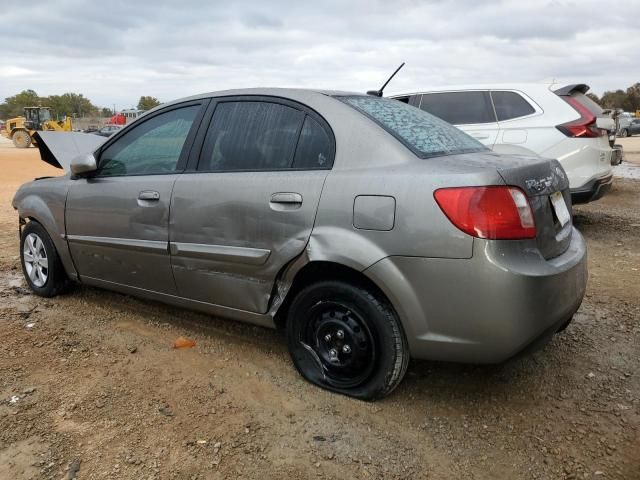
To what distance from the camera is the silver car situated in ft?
7.94

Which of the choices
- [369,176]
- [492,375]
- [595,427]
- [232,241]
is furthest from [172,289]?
[595,427]

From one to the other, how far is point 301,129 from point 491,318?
1.42 metres

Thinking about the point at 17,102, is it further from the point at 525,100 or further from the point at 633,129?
the point at 525,100

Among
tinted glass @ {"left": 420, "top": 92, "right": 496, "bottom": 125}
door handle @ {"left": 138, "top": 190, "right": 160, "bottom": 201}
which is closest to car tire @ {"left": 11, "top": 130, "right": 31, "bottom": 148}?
tinted glass @ {"left": 420, "top": 92, "right": 496, "bottom": 125}

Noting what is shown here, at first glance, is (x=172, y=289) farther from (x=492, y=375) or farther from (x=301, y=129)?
(x=492, y=375)

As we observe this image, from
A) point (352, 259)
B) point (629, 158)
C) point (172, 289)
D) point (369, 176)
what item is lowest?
point (629, 158)

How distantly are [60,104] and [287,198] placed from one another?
99258 millimetres

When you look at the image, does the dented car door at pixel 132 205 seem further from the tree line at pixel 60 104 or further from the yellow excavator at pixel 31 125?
the tree line at pixel 60 104

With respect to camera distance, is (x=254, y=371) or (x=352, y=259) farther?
(x=254, y=371)

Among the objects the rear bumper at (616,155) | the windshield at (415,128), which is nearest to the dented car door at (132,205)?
the windshield at (415,128)

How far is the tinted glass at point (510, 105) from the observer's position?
257 inches

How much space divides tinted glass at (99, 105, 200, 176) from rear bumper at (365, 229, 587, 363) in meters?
1.69

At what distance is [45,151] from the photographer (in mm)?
5574

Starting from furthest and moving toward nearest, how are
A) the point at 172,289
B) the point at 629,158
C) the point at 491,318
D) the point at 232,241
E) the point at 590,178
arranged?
1. the point at 629,158
2. the point at 590,178
3. the point at 172,289
4. the point at 232,241
5. the point at 491,318
